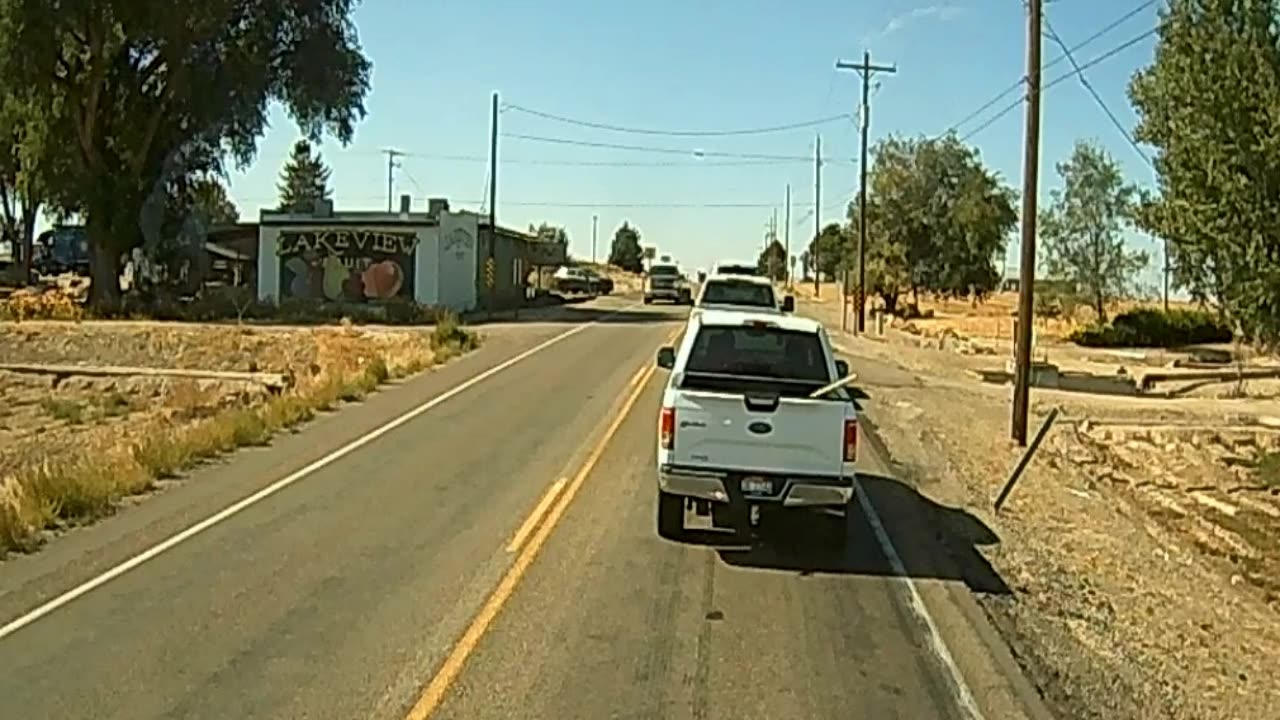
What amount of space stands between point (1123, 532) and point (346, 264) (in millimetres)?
51341

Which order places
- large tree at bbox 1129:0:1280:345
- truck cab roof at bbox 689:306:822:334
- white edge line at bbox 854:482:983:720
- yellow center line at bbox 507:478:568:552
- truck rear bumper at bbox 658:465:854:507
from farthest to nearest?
1. large tree at bbox 1129:0:1280:345
2. truck cab roof at bbox 689:306:822:334
3. yellow center line at bbox 507:478:568:552
4. truck rear bumper at bbox 658:465:854:507
5. white edge line at bbox 854:482:983:720

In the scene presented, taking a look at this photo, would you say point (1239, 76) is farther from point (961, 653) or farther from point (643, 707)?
point (643, 707)

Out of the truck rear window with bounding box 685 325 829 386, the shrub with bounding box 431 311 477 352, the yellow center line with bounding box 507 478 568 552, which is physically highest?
the truck rear window with bounding box 685 325 829 386

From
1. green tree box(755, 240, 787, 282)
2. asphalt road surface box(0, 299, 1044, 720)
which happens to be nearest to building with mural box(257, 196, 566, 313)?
asphalt road surface box(0, 299, 1044, 720)

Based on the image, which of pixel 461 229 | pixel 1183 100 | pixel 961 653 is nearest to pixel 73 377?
pixel 461 229

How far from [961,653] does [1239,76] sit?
71.1ft

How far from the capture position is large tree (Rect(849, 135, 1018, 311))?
8750cm

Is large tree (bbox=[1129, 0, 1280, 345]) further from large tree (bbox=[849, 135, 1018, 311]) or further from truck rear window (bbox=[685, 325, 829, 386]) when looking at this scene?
large tree (bbox=[849, 135, 1018, 311])

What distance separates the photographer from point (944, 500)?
1791 cm

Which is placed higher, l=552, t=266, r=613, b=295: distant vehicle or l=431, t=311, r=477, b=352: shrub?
l=552, t=266, r=613, b=295: distant vehicle

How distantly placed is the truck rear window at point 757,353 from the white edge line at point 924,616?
177cm

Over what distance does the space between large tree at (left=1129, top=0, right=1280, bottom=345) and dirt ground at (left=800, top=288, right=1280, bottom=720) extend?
3011 mm

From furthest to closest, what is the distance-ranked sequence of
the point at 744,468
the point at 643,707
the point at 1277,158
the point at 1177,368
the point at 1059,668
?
the point at 1177,368, the point at 1277,158, the point at 744,468, the point at 1059,668, the point at 643,707

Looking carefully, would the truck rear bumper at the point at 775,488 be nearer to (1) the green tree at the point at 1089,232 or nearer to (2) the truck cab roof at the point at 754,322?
(2) the truck cab roof at the point at 754,322
